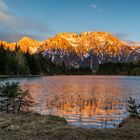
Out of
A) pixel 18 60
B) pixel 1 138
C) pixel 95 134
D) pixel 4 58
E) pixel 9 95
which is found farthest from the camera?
pixel 18 60

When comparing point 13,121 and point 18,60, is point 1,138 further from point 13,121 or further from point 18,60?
point 18,60

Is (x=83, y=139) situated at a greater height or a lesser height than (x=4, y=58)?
lesser

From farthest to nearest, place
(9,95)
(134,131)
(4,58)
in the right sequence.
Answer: (4,58) < (9,95) < (134,131)

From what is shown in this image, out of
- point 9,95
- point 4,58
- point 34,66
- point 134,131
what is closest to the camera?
point 134,131

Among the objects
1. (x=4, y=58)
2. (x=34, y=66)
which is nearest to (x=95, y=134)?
(x=4, y=58)

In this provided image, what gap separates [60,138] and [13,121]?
527cm

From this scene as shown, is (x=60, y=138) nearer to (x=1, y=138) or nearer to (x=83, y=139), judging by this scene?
(x=83, y=139)

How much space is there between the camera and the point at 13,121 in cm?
1786

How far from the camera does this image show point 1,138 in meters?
13.6

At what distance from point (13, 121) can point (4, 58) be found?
141511mm

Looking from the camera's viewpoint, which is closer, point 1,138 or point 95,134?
point 1,138

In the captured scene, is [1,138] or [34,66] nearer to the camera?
[1,138]

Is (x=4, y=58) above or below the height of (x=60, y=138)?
above

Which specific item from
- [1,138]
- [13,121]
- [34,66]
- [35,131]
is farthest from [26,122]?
[34,66]
